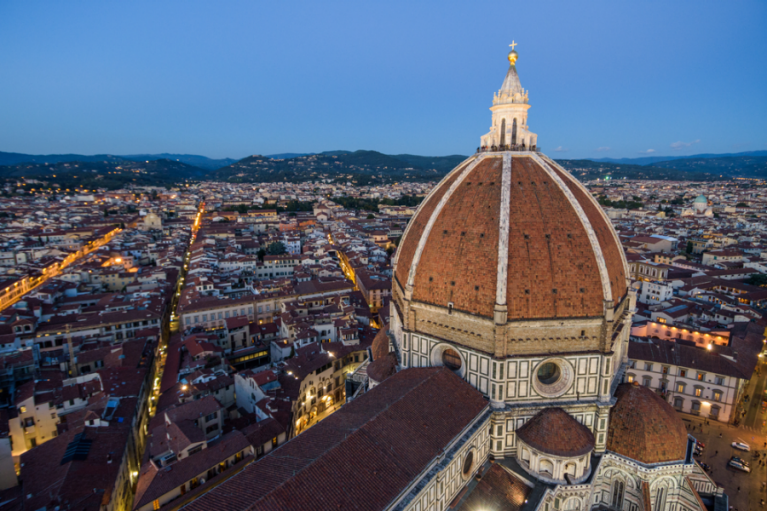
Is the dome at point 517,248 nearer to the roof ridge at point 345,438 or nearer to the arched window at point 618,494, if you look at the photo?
the roof ridge at point 345,438

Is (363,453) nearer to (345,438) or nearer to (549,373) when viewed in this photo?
(345,438)

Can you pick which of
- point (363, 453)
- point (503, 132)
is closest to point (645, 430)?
point (363, 453)

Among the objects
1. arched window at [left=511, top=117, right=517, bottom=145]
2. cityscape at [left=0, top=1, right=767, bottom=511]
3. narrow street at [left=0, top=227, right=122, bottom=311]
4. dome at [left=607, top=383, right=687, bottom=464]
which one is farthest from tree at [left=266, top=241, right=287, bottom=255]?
dome at [left=607, top=383, right=687, bottom=464]

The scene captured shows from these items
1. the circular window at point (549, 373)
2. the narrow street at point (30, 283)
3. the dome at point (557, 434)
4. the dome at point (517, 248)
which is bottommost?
the narrow street at point (30, 283)

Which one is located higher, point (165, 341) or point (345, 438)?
point (345, 438)

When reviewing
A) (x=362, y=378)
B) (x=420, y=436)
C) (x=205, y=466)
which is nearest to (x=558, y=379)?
(x=420, y=436)

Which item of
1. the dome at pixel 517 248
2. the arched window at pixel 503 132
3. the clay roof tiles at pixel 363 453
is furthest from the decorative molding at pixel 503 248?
the clay roof tiles at pixel 363 453
